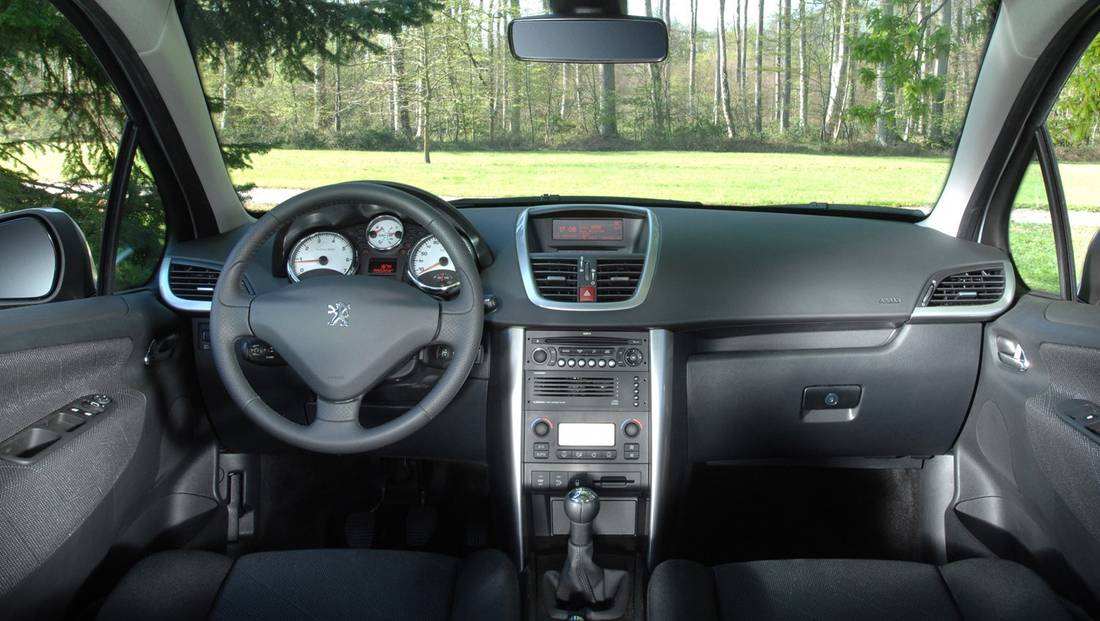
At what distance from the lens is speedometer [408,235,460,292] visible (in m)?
2.81

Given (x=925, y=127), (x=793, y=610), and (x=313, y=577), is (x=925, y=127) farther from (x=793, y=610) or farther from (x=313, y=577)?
(x=313, y=577)

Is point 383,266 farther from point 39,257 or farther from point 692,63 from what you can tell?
point 692,63

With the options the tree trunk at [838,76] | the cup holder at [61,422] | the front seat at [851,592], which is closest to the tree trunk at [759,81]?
the tree trunk at [838,76]

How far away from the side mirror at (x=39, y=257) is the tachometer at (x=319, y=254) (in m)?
0.64

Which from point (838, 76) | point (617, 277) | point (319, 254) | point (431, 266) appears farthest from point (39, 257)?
point (838, 76)

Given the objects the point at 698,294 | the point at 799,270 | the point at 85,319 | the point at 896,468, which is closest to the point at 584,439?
the point at 698,294

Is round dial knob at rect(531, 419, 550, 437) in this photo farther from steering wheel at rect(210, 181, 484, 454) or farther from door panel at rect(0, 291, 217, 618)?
door panel at rect(0, 291, 217, 618)

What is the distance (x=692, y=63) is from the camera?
9.71 feet

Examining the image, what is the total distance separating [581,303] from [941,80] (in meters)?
1.48

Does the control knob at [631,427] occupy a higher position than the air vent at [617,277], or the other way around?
the air vent at [617,277]

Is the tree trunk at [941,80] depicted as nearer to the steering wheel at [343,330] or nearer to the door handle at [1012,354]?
the door handle at [1012,354]

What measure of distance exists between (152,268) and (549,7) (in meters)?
1.73

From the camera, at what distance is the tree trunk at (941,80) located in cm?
296

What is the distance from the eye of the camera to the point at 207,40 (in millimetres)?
3180
